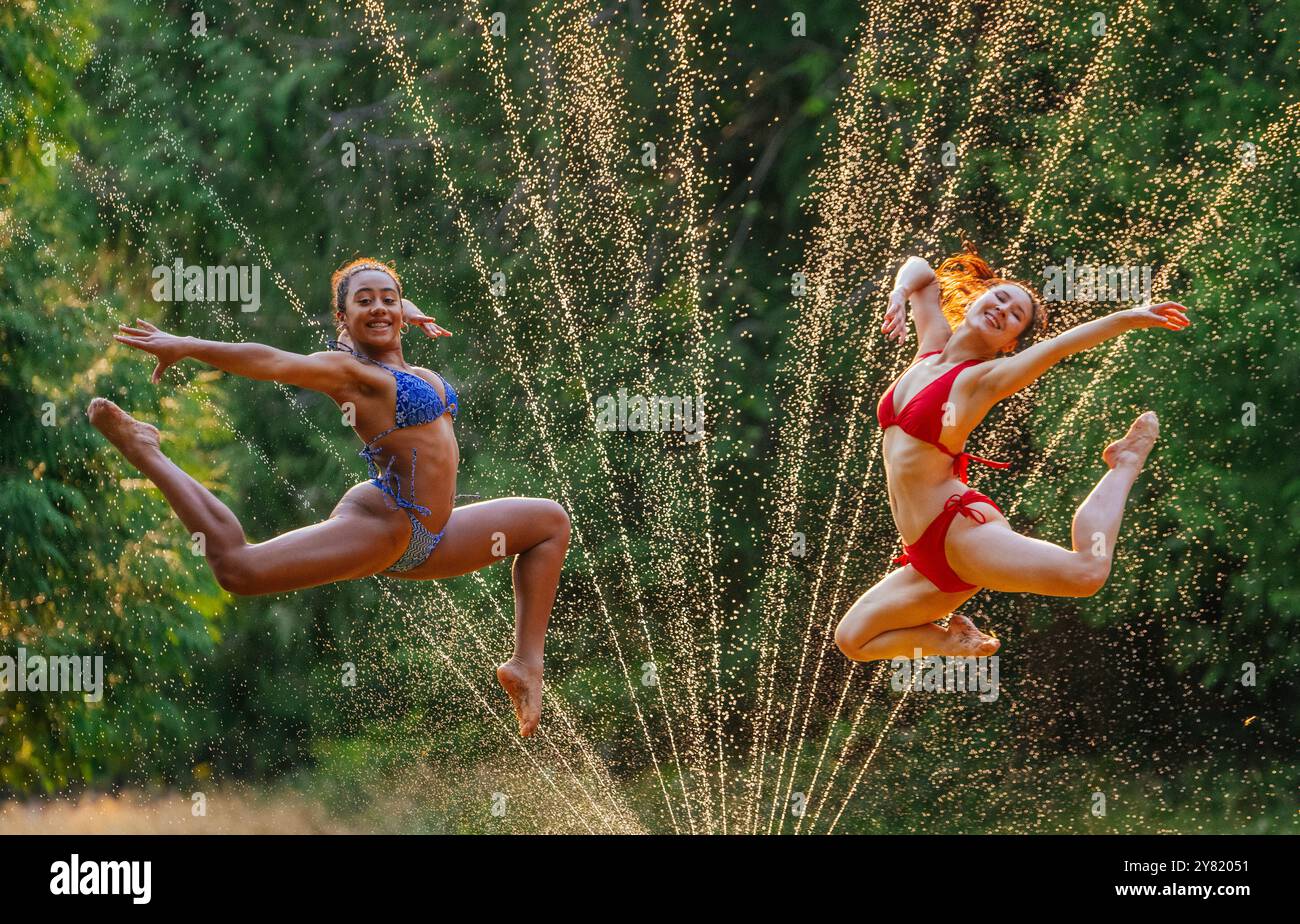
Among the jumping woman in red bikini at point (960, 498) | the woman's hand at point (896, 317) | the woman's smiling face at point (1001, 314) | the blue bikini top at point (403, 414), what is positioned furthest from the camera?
the woman's hand at point (896, 317)

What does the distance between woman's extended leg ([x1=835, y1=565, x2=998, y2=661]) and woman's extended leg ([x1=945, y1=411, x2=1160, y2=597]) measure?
205 mm

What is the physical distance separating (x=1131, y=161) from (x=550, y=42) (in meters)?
5.09

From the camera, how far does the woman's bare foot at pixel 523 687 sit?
7.46m

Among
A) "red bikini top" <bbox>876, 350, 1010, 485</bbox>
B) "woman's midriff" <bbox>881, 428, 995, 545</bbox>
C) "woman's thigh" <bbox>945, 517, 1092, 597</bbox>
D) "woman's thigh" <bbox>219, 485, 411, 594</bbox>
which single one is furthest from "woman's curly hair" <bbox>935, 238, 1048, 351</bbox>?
"woman's thigh" <bbox>219, 485, 411, 594</bbox>

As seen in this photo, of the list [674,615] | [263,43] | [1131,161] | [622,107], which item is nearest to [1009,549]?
[1131,161]

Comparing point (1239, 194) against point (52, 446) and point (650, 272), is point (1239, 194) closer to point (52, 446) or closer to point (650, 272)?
point (650, 272)

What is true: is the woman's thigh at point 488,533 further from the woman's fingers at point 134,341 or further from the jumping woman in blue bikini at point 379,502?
the woman's fingers at point 134,341

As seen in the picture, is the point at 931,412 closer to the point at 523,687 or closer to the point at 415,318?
the point at 523,687

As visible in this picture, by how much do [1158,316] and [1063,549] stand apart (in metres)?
0.95

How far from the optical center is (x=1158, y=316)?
6816mm

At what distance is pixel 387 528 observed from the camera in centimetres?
713

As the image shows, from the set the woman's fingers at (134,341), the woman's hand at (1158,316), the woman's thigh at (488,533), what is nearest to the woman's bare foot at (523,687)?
the woman's thigh at (488,533)

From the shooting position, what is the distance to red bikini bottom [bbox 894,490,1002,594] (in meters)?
7.18

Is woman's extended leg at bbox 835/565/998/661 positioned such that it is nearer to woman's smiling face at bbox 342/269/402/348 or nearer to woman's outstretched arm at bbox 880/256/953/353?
woman's outstretched arm at bbox 880/256/953/353
